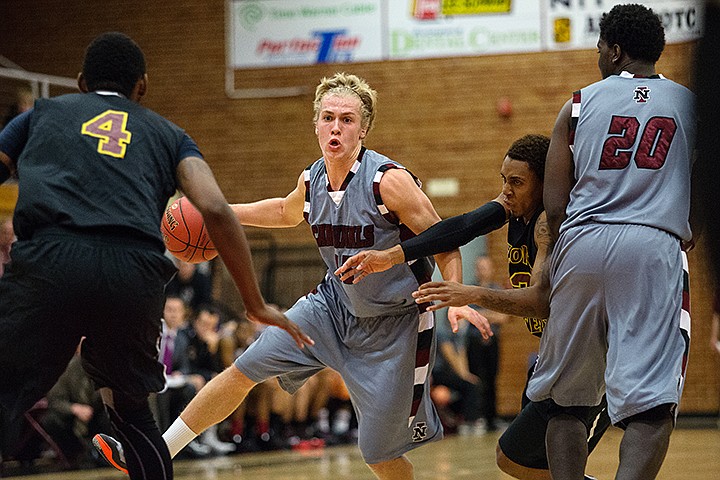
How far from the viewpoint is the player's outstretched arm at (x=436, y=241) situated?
163 inches

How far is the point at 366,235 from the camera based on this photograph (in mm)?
4648

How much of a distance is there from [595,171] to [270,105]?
453 inches

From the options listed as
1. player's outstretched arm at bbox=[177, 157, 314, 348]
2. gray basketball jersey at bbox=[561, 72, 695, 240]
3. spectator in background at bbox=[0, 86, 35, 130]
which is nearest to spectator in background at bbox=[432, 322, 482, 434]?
spectator in background at bbox=[0, 86, 35, 130]

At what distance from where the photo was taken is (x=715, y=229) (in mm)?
1721

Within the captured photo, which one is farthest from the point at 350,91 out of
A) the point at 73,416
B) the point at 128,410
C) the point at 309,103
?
the point at 309,103

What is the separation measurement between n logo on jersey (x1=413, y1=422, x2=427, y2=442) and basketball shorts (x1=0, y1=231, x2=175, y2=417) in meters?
1.60

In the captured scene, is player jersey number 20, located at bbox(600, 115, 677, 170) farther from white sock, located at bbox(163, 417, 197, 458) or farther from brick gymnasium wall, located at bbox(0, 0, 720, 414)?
brick gymnasium wall, located at bbox(0, 0, 720, 414)

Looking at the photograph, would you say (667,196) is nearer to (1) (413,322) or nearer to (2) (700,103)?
(1) (413,322)

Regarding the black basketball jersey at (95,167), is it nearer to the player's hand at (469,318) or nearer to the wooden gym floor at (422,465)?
the player's hand at (469,318)

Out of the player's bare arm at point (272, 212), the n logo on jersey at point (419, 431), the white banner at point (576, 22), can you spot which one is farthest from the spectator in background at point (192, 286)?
the n logo on jersey at point (419, 431)

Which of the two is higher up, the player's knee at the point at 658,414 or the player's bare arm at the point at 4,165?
the player's bare arm at the point at 4,165

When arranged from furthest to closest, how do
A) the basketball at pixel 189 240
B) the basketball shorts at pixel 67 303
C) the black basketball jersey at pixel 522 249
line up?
the basketball at pixel 189 240 < the black basketball jersey at pixel 522 249 < the basketball shorts at pixel 67 303

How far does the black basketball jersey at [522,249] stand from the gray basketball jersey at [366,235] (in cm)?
53

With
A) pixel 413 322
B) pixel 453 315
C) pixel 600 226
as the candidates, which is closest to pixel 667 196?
pixel 600 226
